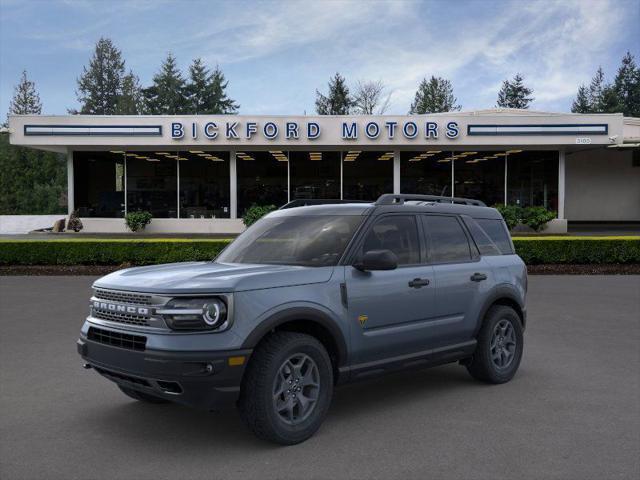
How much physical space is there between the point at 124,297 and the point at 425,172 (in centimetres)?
2657

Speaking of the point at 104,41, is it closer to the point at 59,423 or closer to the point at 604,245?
the point at 604,245

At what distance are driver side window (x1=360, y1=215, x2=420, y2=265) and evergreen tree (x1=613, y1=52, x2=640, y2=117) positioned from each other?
8439 cm

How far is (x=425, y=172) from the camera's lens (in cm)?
3016

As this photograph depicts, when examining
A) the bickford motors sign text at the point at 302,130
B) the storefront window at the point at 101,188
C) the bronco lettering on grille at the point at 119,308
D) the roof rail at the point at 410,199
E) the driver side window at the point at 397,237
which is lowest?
the bronco lettering on grille at the point at 119,308

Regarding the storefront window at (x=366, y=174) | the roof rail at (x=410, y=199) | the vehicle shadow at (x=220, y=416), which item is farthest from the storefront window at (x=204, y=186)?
the vehicle shadow at (x=220, y=416)

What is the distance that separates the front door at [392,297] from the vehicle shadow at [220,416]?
38 centimetres

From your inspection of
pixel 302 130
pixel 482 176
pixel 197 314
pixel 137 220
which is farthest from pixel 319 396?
pixel 482 176

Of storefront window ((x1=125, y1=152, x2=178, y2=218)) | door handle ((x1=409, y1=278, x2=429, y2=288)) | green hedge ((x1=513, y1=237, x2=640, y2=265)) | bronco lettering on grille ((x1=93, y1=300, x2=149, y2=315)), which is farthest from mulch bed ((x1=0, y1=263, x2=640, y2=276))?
storefront window ((x1=125, y1=152, x2=178, y2=218))

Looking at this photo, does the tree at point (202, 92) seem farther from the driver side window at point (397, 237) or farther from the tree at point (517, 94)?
the driver side window at point (397, 237)

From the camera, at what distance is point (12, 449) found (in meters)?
4.50

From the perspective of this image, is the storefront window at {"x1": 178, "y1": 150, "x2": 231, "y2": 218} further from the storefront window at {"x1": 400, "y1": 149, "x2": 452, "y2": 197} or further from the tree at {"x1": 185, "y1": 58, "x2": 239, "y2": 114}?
the tree at {"x1": 185, "y1": 58, "x2": 239, "y2": 114}

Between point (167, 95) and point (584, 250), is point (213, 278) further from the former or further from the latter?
point (167, 95)

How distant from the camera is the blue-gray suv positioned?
428 cm

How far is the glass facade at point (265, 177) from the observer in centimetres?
2959
